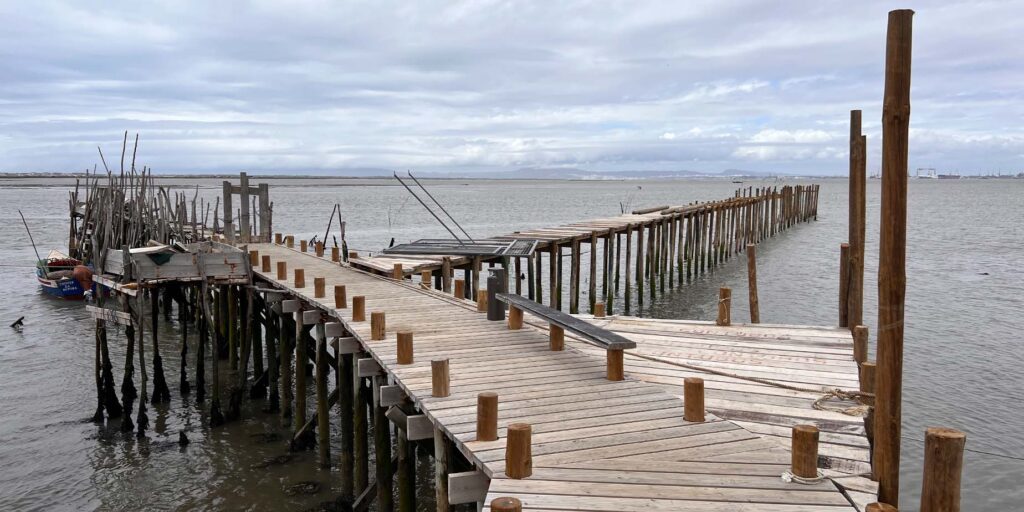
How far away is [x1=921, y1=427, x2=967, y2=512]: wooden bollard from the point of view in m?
4.24

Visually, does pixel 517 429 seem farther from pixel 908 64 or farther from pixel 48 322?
pixel 48 322

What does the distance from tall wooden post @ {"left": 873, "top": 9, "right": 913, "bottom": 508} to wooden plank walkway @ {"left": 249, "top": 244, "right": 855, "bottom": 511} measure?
1.41 ft

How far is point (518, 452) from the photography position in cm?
523

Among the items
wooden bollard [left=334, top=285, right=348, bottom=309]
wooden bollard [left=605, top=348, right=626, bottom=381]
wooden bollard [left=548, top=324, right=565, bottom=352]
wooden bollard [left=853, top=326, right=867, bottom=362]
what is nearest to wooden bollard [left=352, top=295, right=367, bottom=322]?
wooden bollard [left=334, top=285, right=348, bottom=309]

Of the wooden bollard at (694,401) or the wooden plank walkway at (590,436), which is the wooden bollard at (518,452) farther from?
the wooden bollard at (694,401)

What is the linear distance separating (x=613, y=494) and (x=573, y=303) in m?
15.5

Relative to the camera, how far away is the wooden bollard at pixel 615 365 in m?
7.69

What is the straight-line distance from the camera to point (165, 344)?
19.6m

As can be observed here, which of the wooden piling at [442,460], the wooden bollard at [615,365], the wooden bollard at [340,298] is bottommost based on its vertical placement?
the wooden piling at [442,460]

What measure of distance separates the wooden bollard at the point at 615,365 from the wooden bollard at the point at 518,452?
2.57 meters

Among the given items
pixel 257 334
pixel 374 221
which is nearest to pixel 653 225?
pixel 257 334

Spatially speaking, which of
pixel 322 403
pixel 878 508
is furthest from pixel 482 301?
pixel 878 508

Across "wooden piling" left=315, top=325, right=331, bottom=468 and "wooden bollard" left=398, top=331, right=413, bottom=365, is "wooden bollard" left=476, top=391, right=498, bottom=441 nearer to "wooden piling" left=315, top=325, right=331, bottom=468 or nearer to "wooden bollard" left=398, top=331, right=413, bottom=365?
"wooden bollard" left=398, top=331, right=413, bottom=365

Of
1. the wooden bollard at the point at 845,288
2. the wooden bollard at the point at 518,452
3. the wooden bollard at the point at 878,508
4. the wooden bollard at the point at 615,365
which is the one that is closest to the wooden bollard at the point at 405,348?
the wooden bollard at the point at 615,365
